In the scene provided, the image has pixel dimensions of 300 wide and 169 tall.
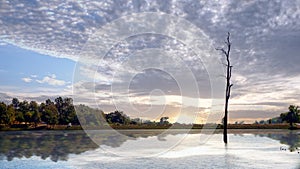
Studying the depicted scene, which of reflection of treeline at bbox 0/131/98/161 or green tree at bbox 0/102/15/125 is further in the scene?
green tree at bbox 0/102/15/125

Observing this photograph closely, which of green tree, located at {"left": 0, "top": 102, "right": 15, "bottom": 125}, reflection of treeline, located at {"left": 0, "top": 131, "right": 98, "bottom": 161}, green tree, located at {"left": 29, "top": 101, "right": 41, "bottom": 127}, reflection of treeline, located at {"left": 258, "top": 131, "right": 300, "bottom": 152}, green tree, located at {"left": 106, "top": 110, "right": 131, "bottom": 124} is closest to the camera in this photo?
reflection of treeline, located at {"left": 0, "top": 131, "right": 98, "bottom": 161}

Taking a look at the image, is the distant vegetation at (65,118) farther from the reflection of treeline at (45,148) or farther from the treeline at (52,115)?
the reflection of treeline at (45,148)

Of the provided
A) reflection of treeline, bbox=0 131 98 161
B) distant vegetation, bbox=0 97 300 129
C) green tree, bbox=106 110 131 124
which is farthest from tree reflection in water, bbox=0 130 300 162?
green tree, bbox=106 110 131 124

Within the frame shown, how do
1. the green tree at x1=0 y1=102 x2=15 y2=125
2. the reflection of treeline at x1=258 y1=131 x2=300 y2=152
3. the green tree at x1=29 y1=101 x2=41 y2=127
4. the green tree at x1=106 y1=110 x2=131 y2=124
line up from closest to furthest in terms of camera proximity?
1. the reflection of treeline at x1=258 y1=131 x2=300 y2=152
2. the green tree at x1=0 y1=102 x2=15 y2=125
3. the green tree at x1=29 y1=101 x2=41 y2=127
4. the green tree at x1=106 y1=110 x2=131 y2=124

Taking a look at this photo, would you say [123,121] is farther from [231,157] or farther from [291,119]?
[231,157]

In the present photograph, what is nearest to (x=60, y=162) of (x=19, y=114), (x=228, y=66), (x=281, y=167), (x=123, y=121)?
(x=281, y=167)

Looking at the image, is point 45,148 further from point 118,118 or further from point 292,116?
point 118,118

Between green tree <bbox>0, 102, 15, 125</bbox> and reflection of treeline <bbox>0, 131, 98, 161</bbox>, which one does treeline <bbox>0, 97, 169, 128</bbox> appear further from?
reflection of treeline <bbox>0, 131, 98, 161</bbox>

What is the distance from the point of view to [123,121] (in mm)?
127000

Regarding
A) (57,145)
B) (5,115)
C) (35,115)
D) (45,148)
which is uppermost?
(35,115)

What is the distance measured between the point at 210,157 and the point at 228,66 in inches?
645

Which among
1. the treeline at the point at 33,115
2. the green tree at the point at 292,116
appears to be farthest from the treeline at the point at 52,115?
the green tree at the point at 292,116

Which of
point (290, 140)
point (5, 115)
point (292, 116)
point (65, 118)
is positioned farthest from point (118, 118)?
point (290, 140)

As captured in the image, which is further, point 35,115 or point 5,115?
point 35,115
